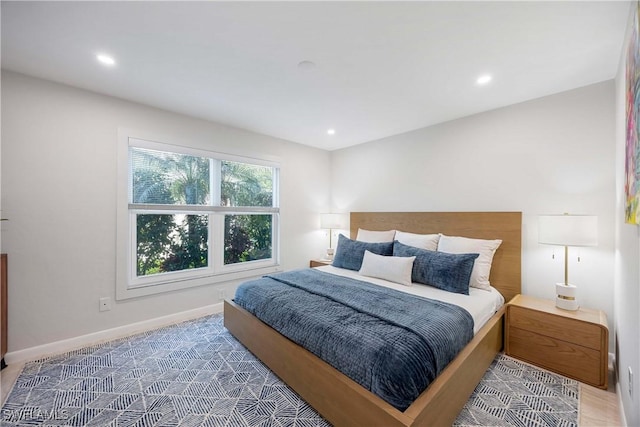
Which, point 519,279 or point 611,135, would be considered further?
point 519,279

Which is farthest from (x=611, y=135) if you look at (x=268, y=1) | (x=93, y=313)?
(x=93, y=313)

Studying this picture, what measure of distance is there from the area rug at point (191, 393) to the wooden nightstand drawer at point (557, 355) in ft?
0.23

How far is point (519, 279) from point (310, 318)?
7.22 feet

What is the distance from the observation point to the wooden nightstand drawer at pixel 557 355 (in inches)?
75.6

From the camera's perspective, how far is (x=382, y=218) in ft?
12.6

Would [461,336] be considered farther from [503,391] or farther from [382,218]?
[382,218]

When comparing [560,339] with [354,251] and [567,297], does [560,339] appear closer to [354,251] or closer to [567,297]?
[567,297]

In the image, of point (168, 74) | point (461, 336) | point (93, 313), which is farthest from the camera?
point (93, 313)

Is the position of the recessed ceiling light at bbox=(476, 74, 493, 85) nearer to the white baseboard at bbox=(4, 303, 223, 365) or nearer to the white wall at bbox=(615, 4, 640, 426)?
the white wall at bbox=(615, 4, 640, 426)

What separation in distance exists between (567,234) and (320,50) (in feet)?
7.81

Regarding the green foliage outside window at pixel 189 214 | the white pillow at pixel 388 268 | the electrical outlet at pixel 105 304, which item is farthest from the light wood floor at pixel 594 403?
the white pillow at pixel 388 268

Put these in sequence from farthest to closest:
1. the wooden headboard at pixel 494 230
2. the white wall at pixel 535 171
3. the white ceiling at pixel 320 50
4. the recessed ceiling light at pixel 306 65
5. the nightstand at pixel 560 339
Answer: the wooden headboard at pixel 494 230, the white wall at pixel 535 171, the recessed ceiling light at pixel 306 65, the nightstand at pixel 560 339, the white ceiling at pixel 320 50

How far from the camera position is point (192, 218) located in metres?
3.25

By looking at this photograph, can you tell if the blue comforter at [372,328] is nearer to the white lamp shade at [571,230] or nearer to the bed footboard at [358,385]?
the bed footboard at [358,385]
